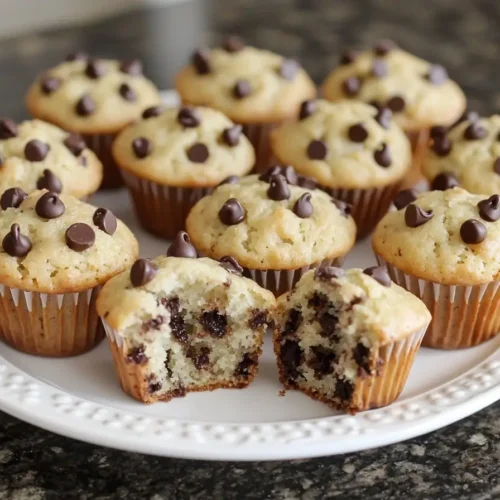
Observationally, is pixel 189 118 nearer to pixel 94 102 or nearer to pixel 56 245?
pixel 94 102

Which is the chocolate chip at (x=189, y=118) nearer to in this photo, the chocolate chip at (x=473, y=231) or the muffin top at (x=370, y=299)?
the muffin top at (x=370, y=299)

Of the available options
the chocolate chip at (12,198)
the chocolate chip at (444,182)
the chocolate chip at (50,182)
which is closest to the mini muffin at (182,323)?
the chocolate chip at (12,198)

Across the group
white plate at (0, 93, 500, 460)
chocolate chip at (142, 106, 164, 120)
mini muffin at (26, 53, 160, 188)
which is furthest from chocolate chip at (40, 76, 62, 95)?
white plate at (0, 93, 500, 460)

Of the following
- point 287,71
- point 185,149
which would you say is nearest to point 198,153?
point 185,149

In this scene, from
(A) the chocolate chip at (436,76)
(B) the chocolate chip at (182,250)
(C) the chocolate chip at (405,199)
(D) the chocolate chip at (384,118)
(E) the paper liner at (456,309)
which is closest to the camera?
(B) the chocolate chip at (182,250)

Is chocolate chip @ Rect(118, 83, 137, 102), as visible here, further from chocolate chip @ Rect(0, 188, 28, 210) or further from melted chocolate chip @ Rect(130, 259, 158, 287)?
melted chocolate chip @ Rect(130, 259, 158, 287)

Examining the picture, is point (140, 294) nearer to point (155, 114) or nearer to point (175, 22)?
point (155, 114)
